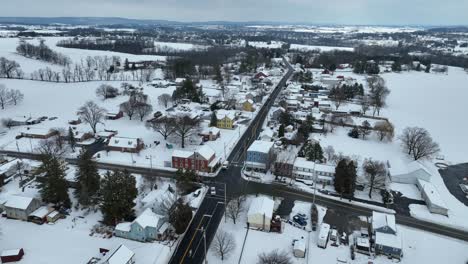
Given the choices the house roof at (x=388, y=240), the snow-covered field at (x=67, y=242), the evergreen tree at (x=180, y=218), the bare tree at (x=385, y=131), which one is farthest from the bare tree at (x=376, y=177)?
the snow-covered field at (x=67, y=242)

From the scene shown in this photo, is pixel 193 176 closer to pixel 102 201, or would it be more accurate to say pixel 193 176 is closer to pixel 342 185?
pixel 102 201

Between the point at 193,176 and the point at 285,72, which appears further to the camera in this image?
the point at 285,72

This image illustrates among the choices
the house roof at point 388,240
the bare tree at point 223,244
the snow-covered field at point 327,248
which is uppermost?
the house roof at point 388,240

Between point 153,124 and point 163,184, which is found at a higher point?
point 153,124

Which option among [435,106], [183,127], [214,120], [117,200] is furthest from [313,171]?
[435,106]

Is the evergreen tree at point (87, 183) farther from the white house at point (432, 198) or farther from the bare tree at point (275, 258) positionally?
the white house at point (432, 198)

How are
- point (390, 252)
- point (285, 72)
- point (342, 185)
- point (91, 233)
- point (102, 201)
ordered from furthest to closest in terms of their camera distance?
point (285, 72)
point (342, 185)
point (102, 201)
point (91, 233)
point (390, 252)

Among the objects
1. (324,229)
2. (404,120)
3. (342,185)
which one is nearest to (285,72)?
(404,120)
